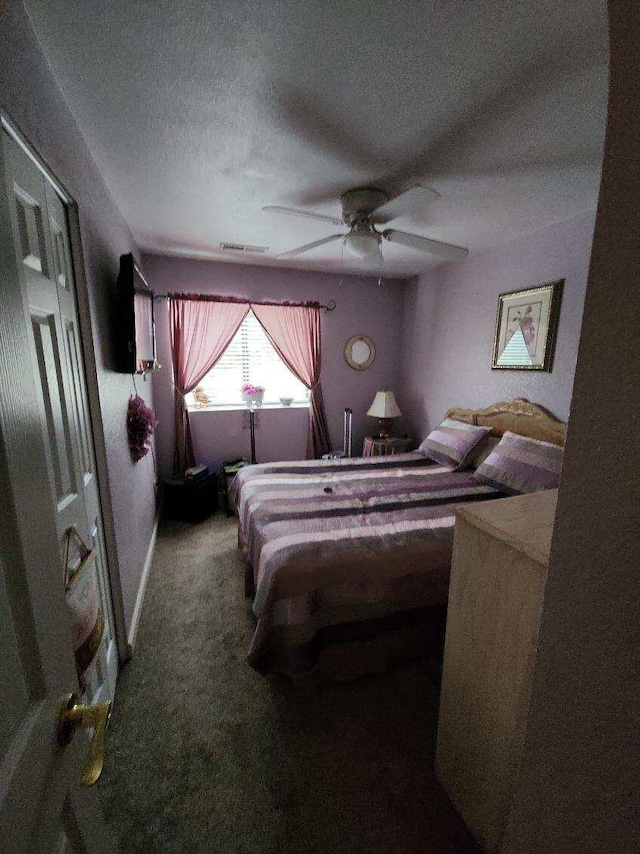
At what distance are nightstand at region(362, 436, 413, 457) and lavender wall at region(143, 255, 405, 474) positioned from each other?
40cm

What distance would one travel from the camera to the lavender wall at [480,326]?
97.6 inches

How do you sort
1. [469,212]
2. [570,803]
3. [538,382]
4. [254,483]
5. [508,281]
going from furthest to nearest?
[508,281], [538,382], [254,483], [469,212], [570,803]

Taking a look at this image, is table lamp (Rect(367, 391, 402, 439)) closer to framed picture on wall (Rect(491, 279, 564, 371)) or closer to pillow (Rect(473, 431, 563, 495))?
framed picture on wall (Rect(491, 279, 564, 371))

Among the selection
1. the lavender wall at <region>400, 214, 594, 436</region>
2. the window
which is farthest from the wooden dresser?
the window

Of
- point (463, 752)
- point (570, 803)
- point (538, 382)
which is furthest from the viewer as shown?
point (538, 382)

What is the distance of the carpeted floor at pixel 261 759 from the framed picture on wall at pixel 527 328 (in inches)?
91.5

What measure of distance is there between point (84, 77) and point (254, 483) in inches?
85.1

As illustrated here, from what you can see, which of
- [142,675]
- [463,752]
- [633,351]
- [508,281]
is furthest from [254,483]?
[508,281]

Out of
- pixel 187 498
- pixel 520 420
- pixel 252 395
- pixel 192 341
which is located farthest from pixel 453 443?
pixel 192 341

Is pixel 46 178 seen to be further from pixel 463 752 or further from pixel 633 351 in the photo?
pixel 463 752

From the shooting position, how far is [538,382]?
274 centimetres

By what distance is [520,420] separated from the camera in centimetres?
282

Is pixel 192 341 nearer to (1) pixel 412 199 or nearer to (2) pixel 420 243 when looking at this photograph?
(2) pixel 420 243

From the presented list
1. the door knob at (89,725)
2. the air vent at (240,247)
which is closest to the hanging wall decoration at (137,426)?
the air vent at (240,247)
